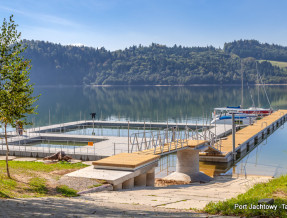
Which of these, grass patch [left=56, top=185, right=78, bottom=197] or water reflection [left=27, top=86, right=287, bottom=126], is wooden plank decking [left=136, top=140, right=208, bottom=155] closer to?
grass patch [left=56, top=185, right=78, bottom=197]

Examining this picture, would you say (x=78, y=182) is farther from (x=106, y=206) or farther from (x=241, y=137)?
(x=241, y=137)

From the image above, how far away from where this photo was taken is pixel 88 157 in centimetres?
2553

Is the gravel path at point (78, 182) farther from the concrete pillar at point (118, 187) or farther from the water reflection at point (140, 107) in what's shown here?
the water reflection at point (140, 107)

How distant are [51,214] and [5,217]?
101 centimetres

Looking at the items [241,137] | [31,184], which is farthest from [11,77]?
[241,137]

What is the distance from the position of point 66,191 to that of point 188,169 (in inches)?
386

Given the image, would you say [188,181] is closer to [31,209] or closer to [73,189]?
[73,189]

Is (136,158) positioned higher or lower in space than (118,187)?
higher

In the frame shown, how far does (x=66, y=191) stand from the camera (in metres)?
13.3

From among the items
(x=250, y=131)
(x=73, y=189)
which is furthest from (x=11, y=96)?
(x=250, y=131)

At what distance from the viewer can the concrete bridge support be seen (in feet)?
69.3

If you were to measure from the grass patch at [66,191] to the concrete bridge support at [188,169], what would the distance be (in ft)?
28.4

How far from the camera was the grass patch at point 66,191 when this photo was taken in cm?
1293

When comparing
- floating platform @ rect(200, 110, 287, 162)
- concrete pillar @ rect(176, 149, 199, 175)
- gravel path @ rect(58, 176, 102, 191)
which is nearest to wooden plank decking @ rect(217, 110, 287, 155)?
floating platform @ rect(200, 110, 287, 162)
